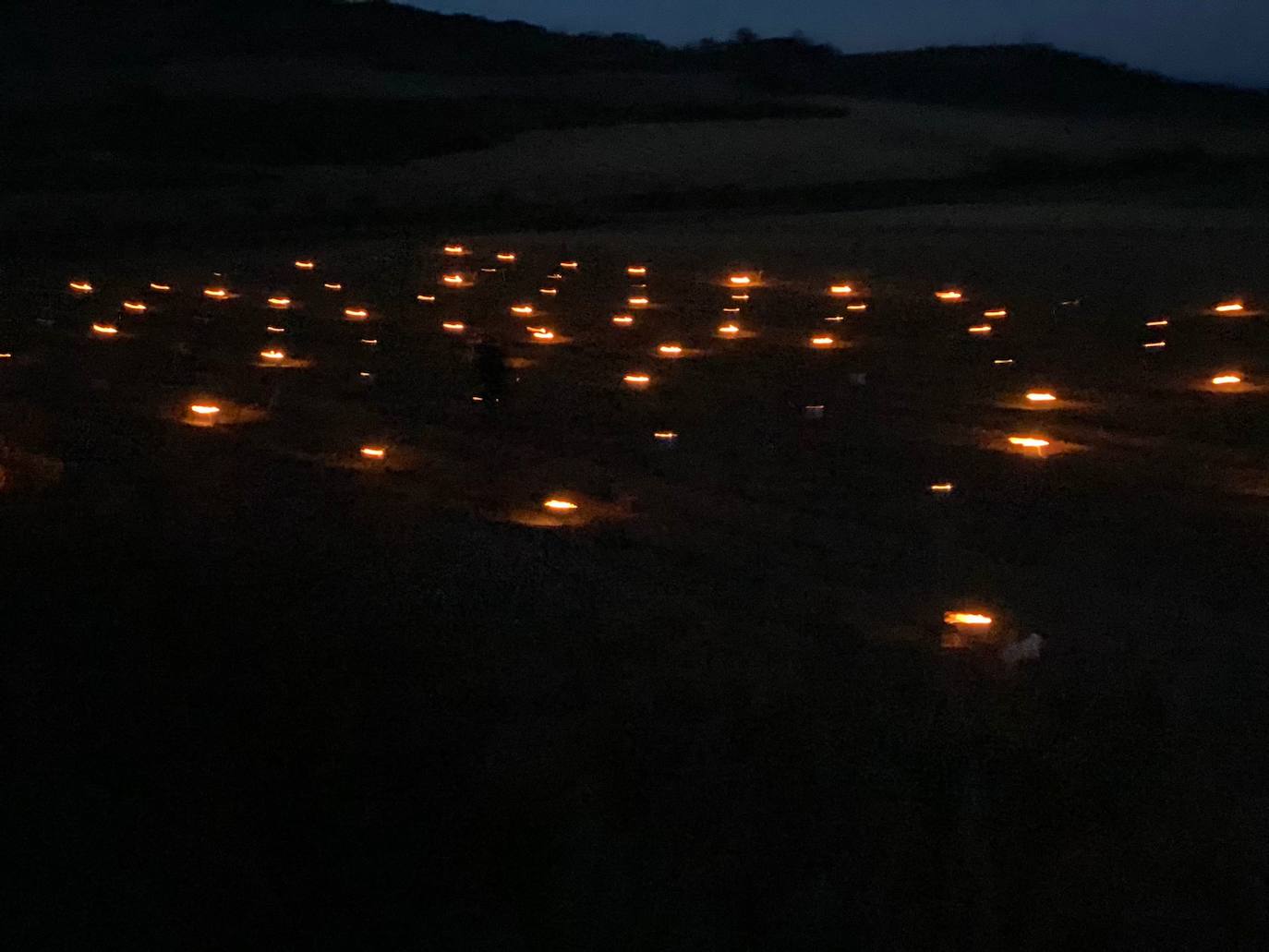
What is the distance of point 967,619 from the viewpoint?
239 inches

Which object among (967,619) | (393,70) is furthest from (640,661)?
(393,70)

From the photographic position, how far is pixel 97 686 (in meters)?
5.69

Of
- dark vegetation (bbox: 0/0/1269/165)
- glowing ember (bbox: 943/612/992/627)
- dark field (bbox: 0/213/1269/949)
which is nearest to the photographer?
dark field (bbox: 0/213/1269/949)

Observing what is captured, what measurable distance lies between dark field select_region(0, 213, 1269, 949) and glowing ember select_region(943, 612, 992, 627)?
0.22 ft

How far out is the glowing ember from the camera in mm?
6039

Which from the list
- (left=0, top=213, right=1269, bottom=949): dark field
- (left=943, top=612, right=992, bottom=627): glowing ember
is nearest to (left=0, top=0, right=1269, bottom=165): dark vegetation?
(left=0, top=213, right=1269, bottom=949): dark field

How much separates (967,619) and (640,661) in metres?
1.42

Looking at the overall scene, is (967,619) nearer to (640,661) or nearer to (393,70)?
(640,661)

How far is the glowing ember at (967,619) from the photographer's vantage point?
6.04m

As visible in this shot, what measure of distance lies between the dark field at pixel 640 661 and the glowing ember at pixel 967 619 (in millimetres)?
68

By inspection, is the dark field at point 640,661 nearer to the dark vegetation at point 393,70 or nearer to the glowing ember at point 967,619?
the glowing ember at point 967,619

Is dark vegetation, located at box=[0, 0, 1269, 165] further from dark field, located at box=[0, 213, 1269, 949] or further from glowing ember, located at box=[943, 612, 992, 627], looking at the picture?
glowing ember, located at box=[943, 612, 992, 627]

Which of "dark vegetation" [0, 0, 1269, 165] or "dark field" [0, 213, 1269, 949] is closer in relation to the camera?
"dark field" [0, 213, 1269, 949]

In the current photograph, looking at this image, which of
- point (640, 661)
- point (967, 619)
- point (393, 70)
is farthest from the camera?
point (393, 70)
